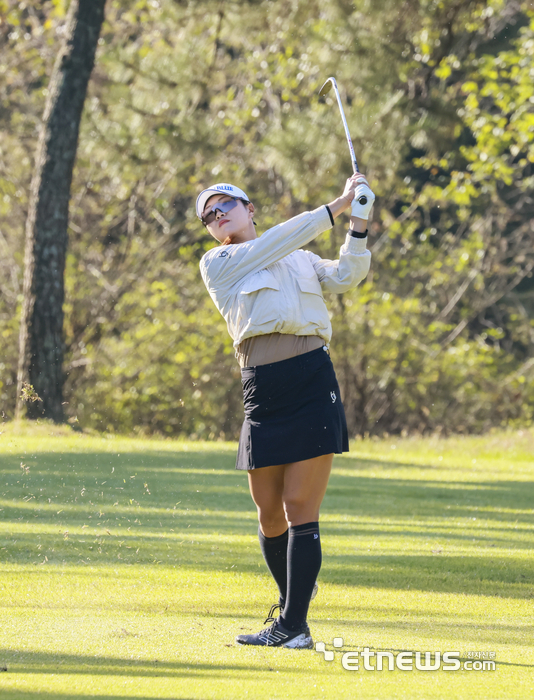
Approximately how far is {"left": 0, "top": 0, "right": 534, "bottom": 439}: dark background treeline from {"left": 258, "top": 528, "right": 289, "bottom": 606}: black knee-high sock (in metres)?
9.46

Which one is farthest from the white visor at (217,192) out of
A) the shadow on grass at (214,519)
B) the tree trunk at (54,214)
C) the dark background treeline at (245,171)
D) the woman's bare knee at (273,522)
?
the dark background treeline at (245,171)

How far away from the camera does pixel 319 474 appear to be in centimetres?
382

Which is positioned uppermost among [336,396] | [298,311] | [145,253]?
[145,253]

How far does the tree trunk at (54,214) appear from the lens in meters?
12.0

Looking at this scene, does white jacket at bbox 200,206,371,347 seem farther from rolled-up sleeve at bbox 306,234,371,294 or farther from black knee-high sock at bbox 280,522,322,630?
black knee-high sock at bbox 280,522,322,630

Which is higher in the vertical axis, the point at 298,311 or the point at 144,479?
the point at 298,311

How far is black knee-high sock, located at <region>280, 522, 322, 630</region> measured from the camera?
3775 millimetres

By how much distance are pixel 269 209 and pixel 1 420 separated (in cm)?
746

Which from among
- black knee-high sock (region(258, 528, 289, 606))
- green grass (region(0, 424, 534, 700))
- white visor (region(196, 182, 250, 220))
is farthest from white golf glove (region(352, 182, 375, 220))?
green grass (region(0, 424, 534, 700))

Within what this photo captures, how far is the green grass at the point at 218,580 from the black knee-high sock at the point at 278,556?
242 millimetres

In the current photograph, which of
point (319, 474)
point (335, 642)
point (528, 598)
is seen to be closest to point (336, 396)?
point (319, 474)

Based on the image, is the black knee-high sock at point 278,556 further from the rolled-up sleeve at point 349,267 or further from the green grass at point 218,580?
the rolled-up sleeve at point 349,267

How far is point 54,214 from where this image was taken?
12109 mm

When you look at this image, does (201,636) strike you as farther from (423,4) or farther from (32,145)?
(32,145)
